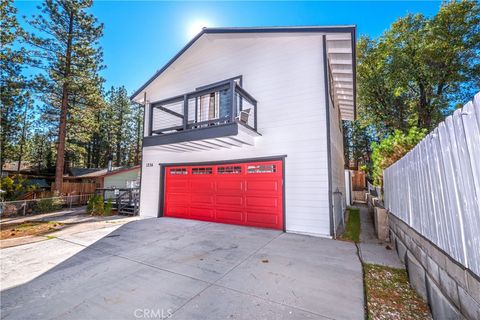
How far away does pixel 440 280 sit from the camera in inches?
87.6

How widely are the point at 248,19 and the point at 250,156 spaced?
5.67 meters

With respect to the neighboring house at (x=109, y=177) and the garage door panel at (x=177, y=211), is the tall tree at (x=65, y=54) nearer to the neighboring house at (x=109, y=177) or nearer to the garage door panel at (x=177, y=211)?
the neighboring house at (x=109, y=177)

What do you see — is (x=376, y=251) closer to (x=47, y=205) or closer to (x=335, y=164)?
(x=335, y=164)

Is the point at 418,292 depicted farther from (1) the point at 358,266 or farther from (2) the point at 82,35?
(2) the point at 82,35

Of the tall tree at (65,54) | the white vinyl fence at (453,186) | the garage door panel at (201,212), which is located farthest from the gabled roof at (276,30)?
the tall tree at (65,54)

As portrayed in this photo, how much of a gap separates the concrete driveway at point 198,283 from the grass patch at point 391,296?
16 centimetres

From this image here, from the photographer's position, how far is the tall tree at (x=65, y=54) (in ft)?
43.5

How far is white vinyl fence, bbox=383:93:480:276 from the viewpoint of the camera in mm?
1610

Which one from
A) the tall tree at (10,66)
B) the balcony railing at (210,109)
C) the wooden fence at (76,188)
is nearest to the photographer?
the balcony railing at (210,109)

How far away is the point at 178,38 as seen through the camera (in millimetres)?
9656

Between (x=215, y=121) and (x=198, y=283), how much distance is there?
4224mm

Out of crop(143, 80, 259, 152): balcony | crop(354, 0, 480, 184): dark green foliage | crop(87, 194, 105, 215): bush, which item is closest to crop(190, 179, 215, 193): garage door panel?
crop(143, 80, 259, 152): balcony

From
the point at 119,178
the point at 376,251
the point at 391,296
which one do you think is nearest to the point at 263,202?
the point at 376,251

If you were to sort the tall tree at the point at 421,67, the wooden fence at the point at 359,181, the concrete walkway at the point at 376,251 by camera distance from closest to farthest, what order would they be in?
the concrete walkway at the point at 376,251 → the tall tree at the point at 421,67 → the wooden fence at the point at 359,181
